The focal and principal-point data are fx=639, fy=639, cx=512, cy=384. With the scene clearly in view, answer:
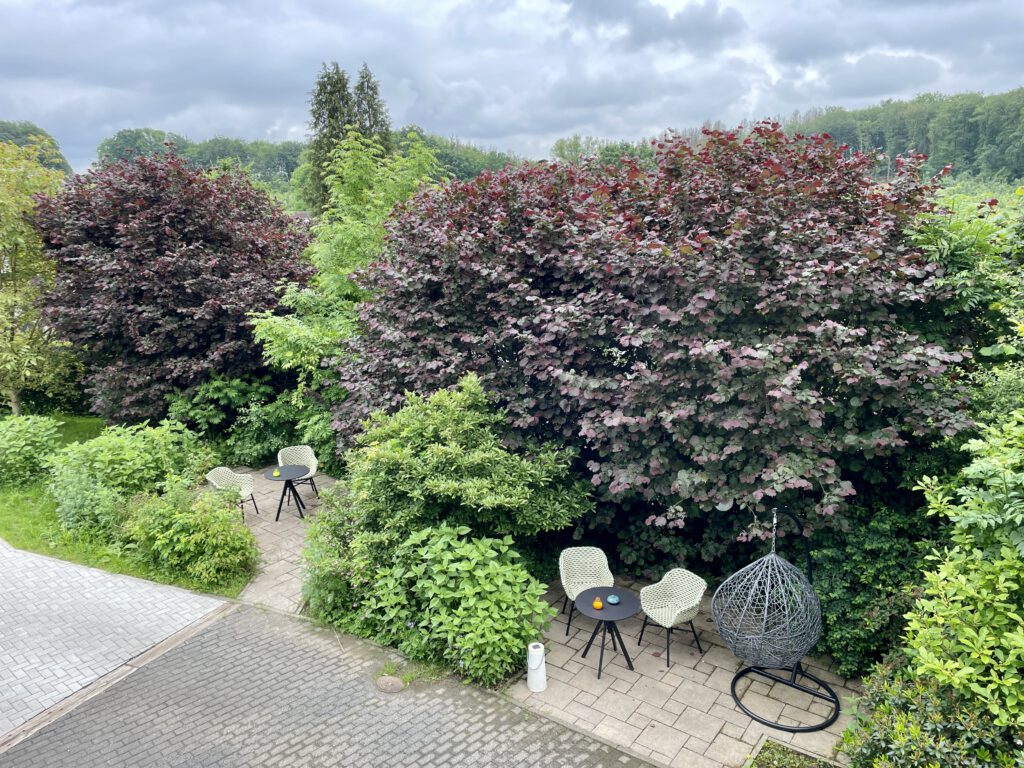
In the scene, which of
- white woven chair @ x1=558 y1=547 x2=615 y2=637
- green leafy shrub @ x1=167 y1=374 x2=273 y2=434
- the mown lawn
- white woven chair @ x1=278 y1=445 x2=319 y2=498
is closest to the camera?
white woven chair @ x1=558 y1=547 x2=615 y2=637

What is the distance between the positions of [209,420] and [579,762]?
380 inches

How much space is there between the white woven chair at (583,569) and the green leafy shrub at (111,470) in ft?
19.0

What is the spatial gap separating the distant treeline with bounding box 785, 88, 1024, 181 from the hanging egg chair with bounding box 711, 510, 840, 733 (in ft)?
157

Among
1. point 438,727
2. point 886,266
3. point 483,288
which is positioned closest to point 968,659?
point 886,266

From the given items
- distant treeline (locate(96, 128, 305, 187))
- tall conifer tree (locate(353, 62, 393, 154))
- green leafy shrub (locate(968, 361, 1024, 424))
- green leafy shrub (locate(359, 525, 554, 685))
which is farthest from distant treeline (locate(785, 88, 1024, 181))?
distant treeline (locate(96, 128, 305, 187))

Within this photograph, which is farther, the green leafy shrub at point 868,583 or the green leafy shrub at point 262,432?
the green leafy shrub at point 262,432

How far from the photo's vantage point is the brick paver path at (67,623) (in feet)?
20.3

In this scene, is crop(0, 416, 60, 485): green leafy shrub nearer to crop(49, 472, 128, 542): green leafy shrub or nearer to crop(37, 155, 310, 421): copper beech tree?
crop(37, 155, 310, 421): copper beech tree

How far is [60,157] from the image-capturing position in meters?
15.4

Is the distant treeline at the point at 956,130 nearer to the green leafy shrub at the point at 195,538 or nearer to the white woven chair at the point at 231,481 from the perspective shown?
the white woven chair at the point at 231,481

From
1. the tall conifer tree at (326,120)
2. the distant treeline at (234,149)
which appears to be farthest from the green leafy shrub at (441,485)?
the distant treeline at (234,149)

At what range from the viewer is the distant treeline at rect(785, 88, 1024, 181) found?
51.3m

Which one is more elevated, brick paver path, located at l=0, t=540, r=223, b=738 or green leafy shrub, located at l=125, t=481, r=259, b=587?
green leafy shrub, located at l=125, t=481, r=259, b=587

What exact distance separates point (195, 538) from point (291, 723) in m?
3.24
